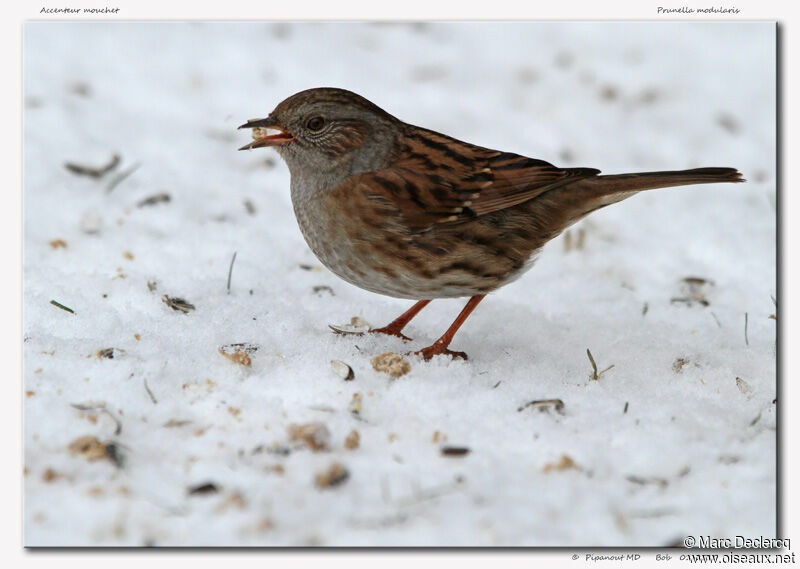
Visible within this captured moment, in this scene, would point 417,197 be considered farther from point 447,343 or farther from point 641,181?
point 641,181

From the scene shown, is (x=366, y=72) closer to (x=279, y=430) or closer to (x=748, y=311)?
(x=748, y=311)

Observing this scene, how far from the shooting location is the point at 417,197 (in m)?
4.18

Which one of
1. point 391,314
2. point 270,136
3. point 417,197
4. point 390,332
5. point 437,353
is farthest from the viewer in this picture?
point 391,314

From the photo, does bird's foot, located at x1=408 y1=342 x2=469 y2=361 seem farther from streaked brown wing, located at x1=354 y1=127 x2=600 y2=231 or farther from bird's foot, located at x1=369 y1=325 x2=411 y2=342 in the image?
streaked brown wing, located at x1=354 y1=127 x2=600 y2=231

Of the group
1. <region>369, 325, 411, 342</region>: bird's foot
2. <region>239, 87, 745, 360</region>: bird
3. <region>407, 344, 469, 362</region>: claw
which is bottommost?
<region>407, 344, 469, 362</region>: claw

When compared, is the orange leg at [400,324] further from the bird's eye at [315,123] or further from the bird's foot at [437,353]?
the bird's eye at [315,123]

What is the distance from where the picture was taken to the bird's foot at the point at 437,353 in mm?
4229

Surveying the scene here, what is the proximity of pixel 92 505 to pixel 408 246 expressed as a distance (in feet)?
6.12

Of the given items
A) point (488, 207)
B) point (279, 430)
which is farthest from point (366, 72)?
point (279, 430)

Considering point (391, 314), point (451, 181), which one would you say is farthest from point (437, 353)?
point (451, 181)

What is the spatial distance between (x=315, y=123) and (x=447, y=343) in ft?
4.31

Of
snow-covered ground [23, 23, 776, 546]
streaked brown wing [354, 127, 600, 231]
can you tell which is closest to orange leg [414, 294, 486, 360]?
snow-covered ground [23, 23, 776, 546]

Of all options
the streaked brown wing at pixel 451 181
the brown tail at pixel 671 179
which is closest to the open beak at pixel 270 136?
the streaked brown wing at pixel 451 181

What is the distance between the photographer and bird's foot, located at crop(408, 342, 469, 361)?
4229 mm
